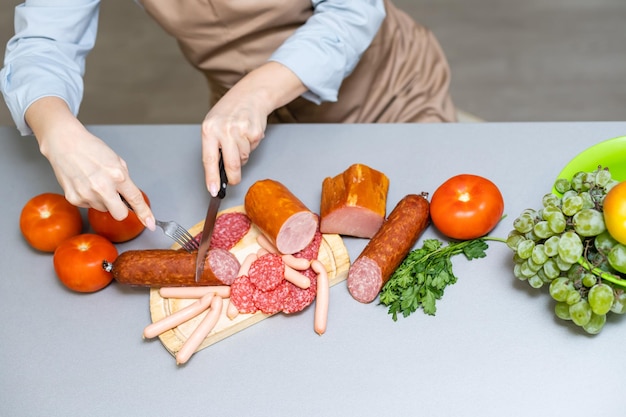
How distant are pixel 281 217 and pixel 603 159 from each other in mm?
622

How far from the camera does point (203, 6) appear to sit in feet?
5.25

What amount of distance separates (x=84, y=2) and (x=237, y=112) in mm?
493

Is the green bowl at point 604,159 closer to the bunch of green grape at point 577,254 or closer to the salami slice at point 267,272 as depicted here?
the bunch of green grape at point 577,254

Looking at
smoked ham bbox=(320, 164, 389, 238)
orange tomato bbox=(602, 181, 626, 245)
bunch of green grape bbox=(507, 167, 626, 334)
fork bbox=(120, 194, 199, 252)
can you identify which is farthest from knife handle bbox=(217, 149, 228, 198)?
orange tomato bbox=(602, 181, 626, 245)

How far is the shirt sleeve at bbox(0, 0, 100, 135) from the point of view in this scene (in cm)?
150

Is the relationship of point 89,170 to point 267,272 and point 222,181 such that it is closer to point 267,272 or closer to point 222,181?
point 222,181

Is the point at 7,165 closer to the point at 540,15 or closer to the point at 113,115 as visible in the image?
the point at 113,115

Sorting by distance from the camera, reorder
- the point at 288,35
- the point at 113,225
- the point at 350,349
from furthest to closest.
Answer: the point at 288,35
the point at 113,225
the point at 350,349

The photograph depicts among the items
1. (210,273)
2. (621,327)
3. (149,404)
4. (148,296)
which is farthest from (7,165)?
(621,327)

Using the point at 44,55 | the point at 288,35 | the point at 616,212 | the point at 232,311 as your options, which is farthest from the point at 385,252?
the point at 44,55

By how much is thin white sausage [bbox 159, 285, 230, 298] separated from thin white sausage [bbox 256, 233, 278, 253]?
12 centimetres

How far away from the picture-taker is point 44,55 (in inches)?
61.3

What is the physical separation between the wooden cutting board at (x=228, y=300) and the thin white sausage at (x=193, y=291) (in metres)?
0.01

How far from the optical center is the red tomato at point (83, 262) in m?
1.35
